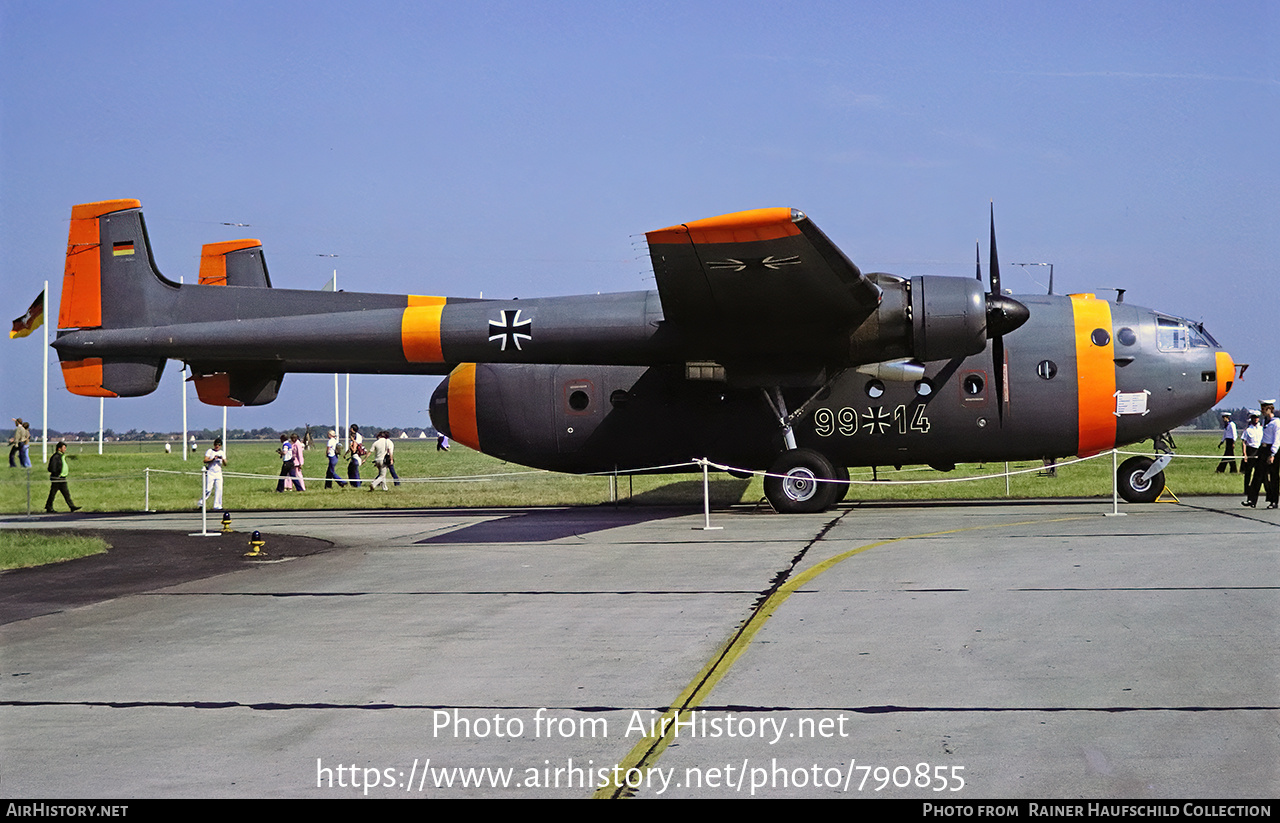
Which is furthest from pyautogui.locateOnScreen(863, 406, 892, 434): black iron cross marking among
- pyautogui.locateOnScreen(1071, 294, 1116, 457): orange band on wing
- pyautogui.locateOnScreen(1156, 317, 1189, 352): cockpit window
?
pyautogui.locateOnScreen(1156, 317, 1189, 352): cockpit window

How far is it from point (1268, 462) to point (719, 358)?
30.7ft

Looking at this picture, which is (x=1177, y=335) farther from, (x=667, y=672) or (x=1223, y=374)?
(x=667, y=672)

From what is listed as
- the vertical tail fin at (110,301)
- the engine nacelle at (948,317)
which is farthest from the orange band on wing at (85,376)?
the engine nacelle at (948,317)

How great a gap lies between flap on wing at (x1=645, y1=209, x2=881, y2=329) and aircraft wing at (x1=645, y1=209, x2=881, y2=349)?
0.05 feet

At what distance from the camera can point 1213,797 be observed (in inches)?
Answer: 197

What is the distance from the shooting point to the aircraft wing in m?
15.2

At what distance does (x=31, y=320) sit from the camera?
34.9 m

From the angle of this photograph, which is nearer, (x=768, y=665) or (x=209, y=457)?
(x=768, y=665)

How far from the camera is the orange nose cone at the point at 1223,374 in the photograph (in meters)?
20.2

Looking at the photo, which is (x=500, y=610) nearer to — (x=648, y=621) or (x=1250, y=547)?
(x=648, y=621)

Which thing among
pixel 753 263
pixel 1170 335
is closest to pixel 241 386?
pixel 753 263

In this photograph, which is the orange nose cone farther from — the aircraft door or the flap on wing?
the aircraft door
